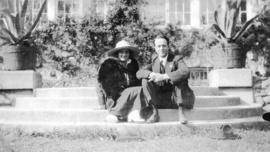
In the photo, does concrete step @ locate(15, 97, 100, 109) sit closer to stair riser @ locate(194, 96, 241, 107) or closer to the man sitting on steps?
the man sitting on steps

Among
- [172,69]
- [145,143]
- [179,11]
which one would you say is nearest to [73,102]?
[172,69]

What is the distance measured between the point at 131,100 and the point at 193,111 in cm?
102

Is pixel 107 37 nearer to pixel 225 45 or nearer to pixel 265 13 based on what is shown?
pixel 225 45

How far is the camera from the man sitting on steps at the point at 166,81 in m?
5.72

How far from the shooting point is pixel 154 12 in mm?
11328

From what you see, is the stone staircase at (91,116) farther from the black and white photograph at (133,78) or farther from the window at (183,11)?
the window at (183,11)

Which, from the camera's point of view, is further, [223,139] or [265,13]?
[265,13]

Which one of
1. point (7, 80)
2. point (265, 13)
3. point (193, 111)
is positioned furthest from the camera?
point (265, 13)

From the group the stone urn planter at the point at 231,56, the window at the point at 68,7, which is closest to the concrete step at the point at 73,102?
the stone urn planter at the point at 231,56

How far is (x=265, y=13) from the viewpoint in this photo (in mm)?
10406

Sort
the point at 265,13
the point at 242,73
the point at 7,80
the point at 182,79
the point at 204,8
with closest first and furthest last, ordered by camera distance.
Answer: the point at 182,79 < the point at 7,80 < the point at 242,73 < the point at 265,13 < the point at 204,8

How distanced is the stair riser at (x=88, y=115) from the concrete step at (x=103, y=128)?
15cm

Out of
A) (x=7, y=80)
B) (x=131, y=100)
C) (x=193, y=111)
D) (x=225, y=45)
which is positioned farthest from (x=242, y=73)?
(x=7, y=80)

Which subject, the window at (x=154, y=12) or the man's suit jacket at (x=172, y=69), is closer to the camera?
the man's suit jacket at (x=172, y=69)
